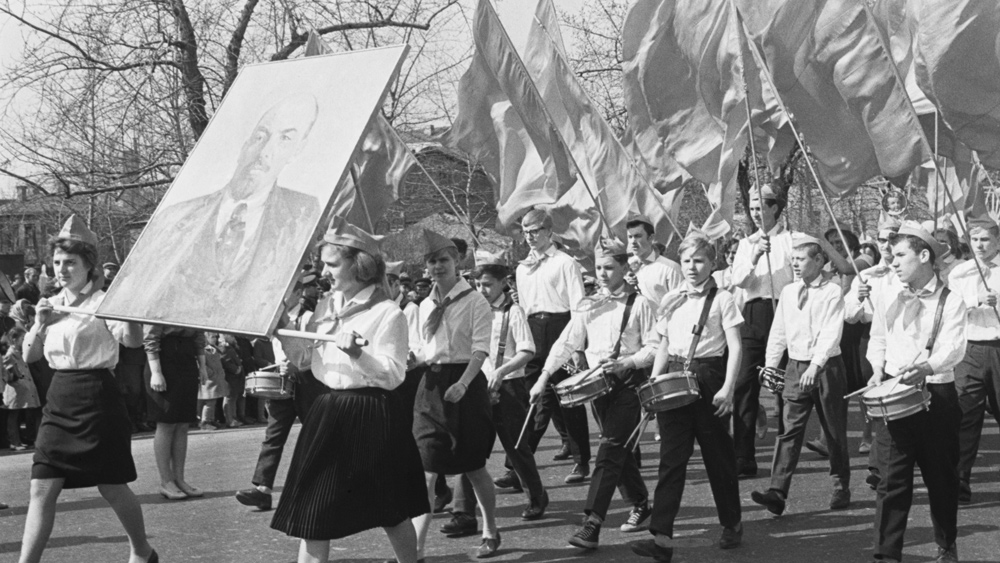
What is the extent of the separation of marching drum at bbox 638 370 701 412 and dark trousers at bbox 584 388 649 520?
23.9 inches

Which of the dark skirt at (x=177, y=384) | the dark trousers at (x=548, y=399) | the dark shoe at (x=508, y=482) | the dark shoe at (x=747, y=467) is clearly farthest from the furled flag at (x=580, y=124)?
the dark skirt at (x=177, y=384)

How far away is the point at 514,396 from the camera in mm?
9680

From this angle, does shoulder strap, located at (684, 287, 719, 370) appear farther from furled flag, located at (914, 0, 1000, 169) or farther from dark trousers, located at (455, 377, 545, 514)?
furled flag, located at (914, 0, 1000, 169)

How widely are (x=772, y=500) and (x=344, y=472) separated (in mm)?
3596

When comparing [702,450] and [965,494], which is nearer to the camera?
[702,450]

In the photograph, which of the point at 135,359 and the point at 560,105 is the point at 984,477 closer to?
the point at 560,105

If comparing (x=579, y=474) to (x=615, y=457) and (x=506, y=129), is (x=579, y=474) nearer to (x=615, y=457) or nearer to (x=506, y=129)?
(x=615, y=457)

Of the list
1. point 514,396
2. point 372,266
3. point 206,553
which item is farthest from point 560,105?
point 372,266

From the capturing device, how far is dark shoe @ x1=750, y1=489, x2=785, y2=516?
815cm

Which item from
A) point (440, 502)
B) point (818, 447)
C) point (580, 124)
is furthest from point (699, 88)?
point (440, 502)

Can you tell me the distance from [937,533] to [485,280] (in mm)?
3302

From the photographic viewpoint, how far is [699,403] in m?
7.30

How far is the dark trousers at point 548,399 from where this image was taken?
1007 centimetres

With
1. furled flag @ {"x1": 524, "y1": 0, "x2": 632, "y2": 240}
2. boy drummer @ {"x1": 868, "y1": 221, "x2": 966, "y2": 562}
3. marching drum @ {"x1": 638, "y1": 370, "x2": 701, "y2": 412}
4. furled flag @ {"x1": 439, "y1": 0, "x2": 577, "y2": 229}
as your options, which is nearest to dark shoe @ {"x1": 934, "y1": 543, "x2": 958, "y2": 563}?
boy drummer @ {"x1": 868, "y1": 221, "x2": 966, "y2": 562}
